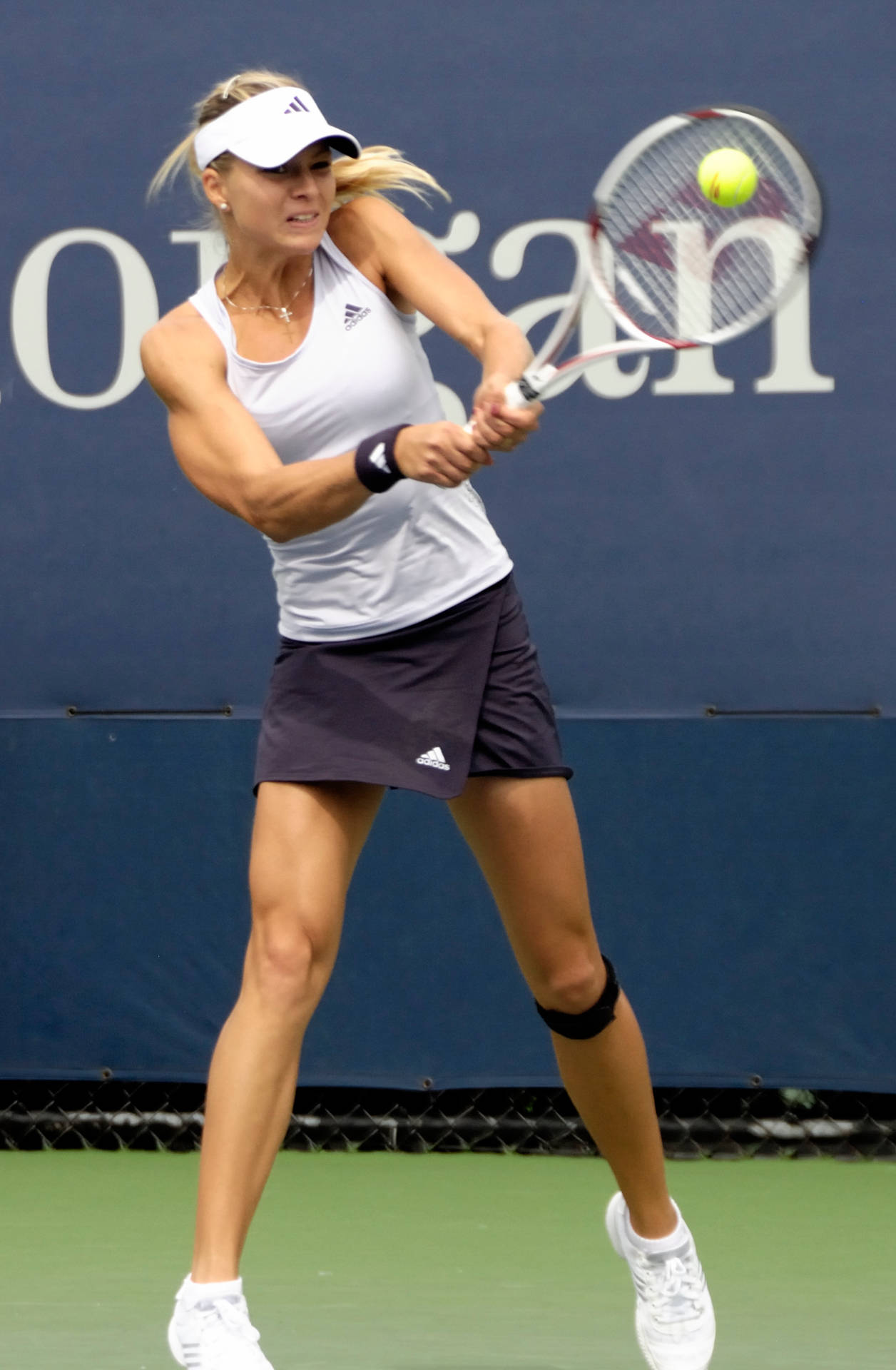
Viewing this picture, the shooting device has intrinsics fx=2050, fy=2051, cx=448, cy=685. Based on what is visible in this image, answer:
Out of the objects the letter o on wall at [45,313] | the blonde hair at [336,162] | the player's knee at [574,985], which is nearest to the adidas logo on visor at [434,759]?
the player's knee at [574,985]

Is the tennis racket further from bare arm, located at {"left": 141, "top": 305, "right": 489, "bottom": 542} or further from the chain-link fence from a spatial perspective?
the chain-link fence

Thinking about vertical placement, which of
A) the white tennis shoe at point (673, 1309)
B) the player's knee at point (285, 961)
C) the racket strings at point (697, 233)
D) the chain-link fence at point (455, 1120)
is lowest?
the chain-link fence at point (455, 1120)

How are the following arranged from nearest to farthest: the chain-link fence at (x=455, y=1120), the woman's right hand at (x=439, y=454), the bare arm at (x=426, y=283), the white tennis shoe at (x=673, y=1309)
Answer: the woman's right hand at (x=439, y=454) < the bare arm at (x=426, y=283) < the white tennis shoe at (x=673, y=1309) < the chain-link fence at (x=455, y=1120)

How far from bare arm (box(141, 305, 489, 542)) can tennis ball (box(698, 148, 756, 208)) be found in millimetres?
498

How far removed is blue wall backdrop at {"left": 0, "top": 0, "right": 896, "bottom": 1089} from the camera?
11.6ft

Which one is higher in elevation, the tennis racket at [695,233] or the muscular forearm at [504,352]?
the tennis racket at [695,233]

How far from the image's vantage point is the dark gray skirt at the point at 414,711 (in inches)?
92.4

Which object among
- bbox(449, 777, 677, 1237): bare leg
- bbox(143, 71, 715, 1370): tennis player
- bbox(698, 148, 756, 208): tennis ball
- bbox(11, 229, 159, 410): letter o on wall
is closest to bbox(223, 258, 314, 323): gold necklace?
bbox(143, 71, 715, 1370): tennis player

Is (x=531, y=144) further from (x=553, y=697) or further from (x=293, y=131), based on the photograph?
(x=293, y=131)

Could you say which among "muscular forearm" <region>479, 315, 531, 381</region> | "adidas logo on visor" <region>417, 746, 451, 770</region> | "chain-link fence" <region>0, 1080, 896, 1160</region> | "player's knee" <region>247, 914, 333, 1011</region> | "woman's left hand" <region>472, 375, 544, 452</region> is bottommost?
"chain-link fence" <region>0, 1080, 896, 1160</region>

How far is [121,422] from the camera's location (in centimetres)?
374

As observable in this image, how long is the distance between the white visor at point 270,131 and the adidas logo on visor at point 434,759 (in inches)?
26.7

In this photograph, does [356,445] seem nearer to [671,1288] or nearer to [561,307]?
[671,1288]

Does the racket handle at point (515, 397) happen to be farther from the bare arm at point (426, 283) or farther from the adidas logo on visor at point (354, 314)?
the adidas logo on visor at point (354, 314)
